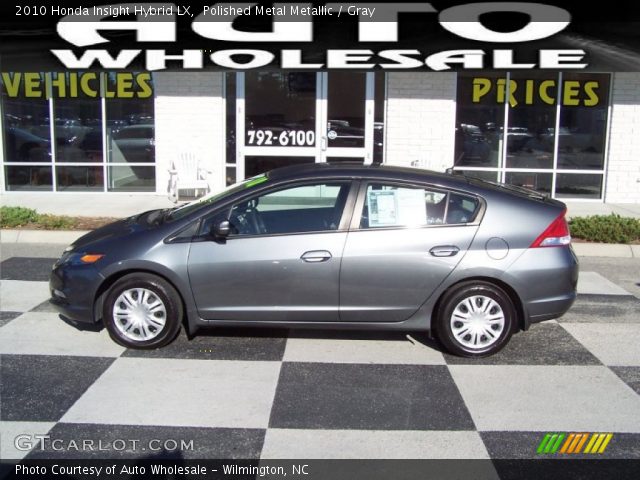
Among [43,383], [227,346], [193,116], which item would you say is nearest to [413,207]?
[227,346]

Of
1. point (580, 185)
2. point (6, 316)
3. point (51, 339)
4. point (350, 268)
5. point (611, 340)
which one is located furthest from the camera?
point (580, 185)

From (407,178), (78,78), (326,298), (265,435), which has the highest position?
(78,78)

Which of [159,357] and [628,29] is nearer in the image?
[159,357]

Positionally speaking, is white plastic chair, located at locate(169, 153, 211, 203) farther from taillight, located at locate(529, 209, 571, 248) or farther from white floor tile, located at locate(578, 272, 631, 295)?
taillight, located at locate(529, 209, 571, 248)

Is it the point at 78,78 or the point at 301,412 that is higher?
the point at 78,78

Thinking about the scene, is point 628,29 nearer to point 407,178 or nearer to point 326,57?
point 326,57

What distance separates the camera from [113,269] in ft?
18.0

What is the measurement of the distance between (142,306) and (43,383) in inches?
37.3

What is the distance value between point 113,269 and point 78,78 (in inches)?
393

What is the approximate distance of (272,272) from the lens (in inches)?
214

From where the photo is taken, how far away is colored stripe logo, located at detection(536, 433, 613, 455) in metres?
4.12

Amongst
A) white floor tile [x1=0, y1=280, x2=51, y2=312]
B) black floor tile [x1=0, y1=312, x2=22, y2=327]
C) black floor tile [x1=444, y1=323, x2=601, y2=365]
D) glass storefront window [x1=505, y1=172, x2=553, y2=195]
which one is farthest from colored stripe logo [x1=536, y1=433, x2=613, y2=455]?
glass storefront window [x1=505, y1=172, x2=553, y2=195]

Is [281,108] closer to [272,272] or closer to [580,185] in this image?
[580,185]

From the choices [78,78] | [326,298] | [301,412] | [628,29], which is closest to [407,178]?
[326,298]
